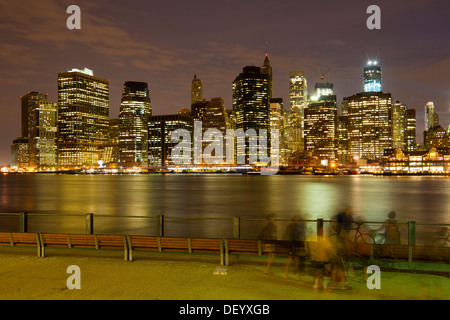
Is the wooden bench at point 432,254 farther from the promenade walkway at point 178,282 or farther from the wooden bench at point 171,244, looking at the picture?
the wooden bench at point 171,244

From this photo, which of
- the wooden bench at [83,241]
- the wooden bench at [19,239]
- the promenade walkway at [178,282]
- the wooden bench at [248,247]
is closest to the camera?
the promenade walkway at [178,282]

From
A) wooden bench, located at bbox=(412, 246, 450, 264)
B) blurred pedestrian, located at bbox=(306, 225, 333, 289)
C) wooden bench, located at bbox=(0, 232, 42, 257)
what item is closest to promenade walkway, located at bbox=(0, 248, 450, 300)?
blurred pedestrian, located at bbox=(306, 225, 333, 289)

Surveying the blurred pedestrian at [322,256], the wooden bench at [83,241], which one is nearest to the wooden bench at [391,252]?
the blurred pedestrian at [322,256]

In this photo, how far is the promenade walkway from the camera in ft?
35.1

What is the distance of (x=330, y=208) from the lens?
5475 cm

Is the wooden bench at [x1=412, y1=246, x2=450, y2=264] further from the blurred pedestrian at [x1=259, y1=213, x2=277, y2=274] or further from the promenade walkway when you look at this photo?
the blurred pedestrian at [x1=259, y1=213, x2=277, y2=274]

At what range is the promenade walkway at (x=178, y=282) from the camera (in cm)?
1069

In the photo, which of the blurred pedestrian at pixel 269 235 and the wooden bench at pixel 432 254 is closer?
the wooden bench at pixel 432 254

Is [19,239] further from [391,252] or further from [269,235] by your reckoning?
[391,252]

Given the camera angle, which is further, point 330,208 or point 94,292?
point 330,208
